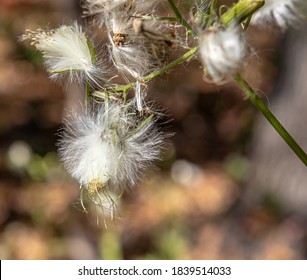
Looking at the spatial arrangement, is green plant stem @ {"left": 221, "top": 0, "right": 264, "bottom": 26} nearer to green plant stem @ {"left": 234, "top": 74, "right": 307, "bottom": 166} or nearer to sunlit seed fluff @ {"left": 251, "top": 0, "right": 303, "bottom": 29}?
green plant stem @ {"left": 234, "top": 74, "right": 307, "bottom": 166}

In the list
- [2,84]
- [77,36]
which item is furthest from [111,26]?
[2,84]

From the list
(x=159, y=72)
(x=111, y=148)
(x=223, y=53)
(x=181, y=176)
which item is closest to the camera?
Result: (x=223, y=53)

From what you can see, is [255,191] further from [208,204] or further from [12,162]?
[12,162]

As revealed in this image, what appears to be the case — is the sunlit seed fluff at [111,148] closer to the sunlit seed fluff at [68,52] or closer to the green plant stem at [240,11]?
the sunlit seed fluff at [68,52]

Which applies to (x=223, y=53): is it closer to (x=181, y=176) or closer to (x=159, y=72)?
(x=159, y=72)

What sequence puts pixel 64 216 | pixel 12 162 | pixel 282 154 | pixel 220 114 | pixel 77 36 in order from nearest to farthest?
pixel 77 36 → pixel 282 154 → pixel 64 216 → pixel 12 162 → pixel 220 114

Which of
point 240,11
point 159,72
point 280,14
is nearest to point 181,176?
point 280,14

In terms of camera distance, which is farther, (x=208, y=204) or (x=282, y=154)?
(x=208, y=204)
